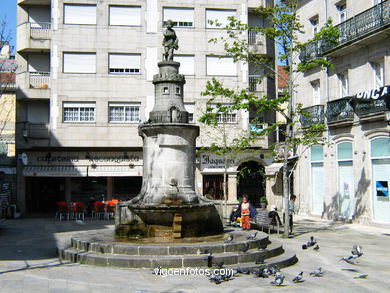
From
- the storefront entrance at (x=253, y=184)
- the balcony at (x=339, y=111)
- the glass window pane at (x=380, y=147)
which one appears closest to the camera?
the glass window pane at (x=380, y=147)

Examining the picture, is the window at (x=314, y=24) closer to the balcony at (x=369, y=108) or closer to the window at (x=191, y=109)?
the balcony at (x=369, y=108)

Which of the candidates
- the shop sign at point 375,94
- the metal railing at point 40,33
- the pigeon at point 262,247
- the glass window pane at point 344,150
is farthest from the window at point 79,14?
the pigeon at point 262,247

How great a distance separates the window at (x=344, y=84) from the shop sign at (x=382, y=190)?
16.6 ft

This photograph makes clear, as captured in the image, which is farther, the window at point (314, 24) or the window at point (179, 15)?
the window at point (179, 15)

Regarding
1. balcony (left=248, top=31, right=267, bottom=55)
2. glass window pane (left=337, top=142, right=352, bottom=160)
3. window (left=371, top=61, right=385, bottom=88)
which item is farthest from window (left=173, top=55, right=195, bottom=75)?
window (left=371, top=61, right=385, bottom=88)

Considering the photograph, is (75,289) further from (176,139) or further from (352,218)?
(352,218)

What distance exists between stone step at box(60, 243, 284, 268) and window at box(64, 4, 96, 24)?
21.0 metres

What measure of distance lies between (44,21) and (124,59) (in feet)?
→ 19.1

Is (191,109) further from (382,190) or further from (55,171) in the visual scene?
(382,190)

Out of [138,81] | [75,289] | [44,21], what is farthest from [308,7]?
[75,289]

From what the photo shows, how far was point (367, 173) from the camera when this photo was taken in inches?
848

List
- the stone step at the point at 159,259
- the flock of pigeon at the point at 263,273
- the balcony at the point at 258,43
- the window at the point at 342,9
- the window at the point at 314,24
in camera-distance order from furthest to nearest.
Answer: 1. the balcony at the point at 258,43
2. the window at the point at 314,24
3. the window at the point at 342,9
4. the stone step at the point at 159,259
5. the flock of pigeon at the point at 263,273

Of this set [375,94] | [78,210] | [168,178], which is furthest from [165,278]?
[78,210]

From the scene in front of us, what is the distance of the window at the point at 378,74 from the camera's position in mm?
21188
